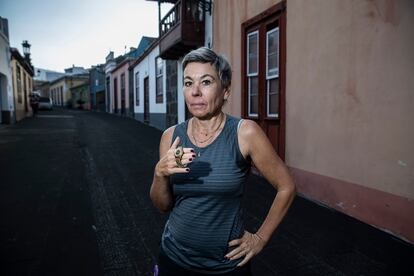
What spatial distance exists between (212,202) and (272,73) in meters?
5.82

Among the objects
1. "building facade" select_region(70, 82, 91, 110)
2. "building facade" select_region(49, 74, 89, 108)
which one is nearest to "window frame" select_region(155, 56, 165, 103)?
"building facade" select_region(70, 82, 91, 110)

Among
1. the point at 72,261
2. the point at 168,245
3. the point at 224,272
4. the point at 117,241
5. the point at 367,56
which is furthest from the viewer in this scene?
the point at 367,56

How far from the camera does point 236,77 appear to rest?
27.4 ft

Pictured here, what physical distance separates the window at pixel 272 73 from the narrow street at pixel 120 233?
5.18 ft

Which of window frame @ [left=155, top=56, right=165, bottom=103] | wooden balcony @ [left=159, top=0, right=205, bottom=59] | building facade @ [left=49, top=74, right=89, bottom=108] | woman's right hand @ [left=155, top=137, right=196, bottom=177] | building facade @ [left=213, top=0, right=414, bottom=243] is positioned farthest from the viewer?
building facade @ [left=49, top=74, right=89, bottom=108]

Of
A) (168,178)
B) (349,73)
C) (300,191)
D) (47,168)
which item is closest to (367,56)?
(349,73)

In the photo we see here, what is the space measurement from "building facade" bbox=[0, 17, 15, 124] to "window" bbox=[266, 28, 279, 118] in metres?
15.7

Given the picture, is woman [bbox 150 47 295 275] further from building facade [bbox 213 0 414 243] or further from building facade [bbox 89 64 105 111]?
building facade [bbox 89 64 105 111]

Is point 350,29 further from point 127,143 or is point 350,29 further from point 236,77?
point 127,143

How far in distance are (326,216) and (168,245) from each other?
3.57 m

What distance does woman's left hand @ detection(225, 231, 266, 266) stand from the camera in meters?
1.59

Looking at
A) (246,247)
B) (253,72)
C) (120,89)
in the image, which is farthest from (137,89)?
(246,247)

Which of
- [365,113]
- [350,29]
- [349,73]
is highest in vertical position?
[350,29]

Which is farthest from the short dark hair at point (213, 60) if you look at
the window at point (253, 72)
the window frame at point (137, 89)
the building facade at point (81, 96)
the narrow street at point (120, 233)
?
the building facade at point (81, 96)
